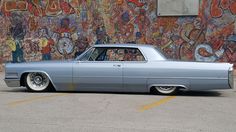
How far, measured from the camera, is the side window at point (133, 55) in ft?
37.5

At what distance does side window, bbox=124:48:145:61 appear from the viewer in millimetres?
11422

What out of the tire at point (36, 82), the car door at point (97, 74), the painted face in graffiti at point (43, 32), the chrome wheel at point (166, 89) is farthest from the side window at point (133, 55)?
the painted face in graffiti at point (43, 32)

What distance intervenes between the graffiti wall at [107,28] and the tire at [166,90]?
8830 mm

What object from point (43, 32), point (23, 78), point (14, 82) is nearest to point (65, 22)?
point (43, 32)

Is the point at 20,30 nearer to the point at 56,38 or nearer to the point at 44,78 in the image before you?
the point at 56,38

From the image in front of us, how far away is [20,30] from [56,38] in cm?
187

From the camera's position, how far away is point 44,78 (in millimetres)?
11758

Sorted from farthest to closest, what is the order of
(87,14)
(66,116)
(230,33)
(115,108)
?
1. (87,14)
2. (230,33)
3. (115,108)
4. (66,116)

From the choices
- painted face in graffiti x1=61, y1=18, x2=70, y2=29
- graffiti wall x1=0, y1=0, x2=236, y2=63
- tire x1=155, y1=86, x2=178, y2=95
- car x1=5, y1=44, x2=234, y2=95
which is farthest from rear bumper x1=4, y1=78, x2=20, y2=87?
painted face in graffiti x1=61, y1=18, x2=70, y2=29

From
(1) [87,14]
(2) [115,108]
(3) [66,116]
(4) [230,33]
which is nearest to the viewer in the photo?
(3) [66,116]

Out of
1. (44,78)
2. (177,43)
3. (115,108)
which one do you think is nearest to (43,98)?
(44,78)

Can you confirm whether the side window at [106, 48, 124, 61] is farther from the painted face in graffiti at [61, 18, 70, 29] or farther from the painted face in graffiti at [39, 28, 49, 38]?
the painted face in graffiti at [39, 28, 49, 38]

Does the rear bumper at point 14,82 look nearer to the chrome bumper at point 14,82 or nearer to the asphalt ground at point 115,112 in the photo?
the chrome bumper at point 14,82

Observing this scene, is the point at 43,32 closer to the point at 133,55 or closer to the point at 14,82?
the point at 14,82
